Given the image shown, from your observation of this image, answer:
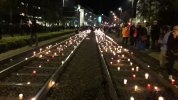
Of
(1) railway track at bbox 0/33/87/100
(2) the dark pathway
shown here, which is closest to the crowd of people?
(2) the dark pathway

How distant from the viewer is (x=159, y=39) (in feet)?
87.7

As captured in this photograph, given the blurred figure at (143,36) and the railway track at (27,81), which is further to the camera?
the blurred figure at (143,36)

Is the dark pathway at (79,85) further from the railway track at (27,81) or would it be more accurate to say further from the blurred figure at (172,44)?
the blurred figure at (172,44)

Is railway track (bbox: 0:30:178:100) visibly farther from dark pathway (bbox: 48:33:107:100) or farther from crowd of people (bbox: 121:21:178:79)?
crowd of people (bbox: 121:21:178:79)

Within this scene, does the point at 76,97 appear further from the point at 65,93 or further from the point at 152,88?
the point at 152,88

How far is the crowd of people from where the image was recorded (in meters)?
16.8

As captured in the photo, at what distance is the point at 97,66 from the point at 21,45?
42.4 feet

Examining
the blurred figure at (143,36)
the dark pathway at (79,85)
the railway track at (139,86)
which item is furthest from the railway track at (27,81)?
the blurred figure at (143,36)

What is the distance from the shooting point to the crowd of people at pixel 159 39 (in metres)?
16.8

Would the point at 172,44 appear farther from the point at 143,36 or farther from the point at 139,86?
the point at 143,36

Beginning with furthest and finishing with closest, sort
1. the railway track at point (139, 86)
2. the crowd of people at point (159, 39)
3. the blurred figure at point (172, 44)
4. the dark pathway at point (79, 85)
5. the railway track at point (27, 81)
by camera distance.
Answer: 1. the crowd of people at point (159, 39)
2. the blurred figure at point (172, 44)
3. the railway track at point (139, 86)
4. the dark pathway at point (79, 85)
5. the railway track at point (27, 81)

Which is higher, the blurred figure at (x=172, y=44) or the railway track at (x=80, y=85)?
the blurred figure at (x=172, y=44)

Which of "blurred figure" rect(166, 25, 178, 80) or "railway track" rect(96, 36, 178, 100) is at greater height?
"blurred figure" rect(166, 25, 178, 80)

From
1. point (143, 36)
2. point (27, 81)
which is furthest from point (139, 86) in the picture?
point (143, 36)
